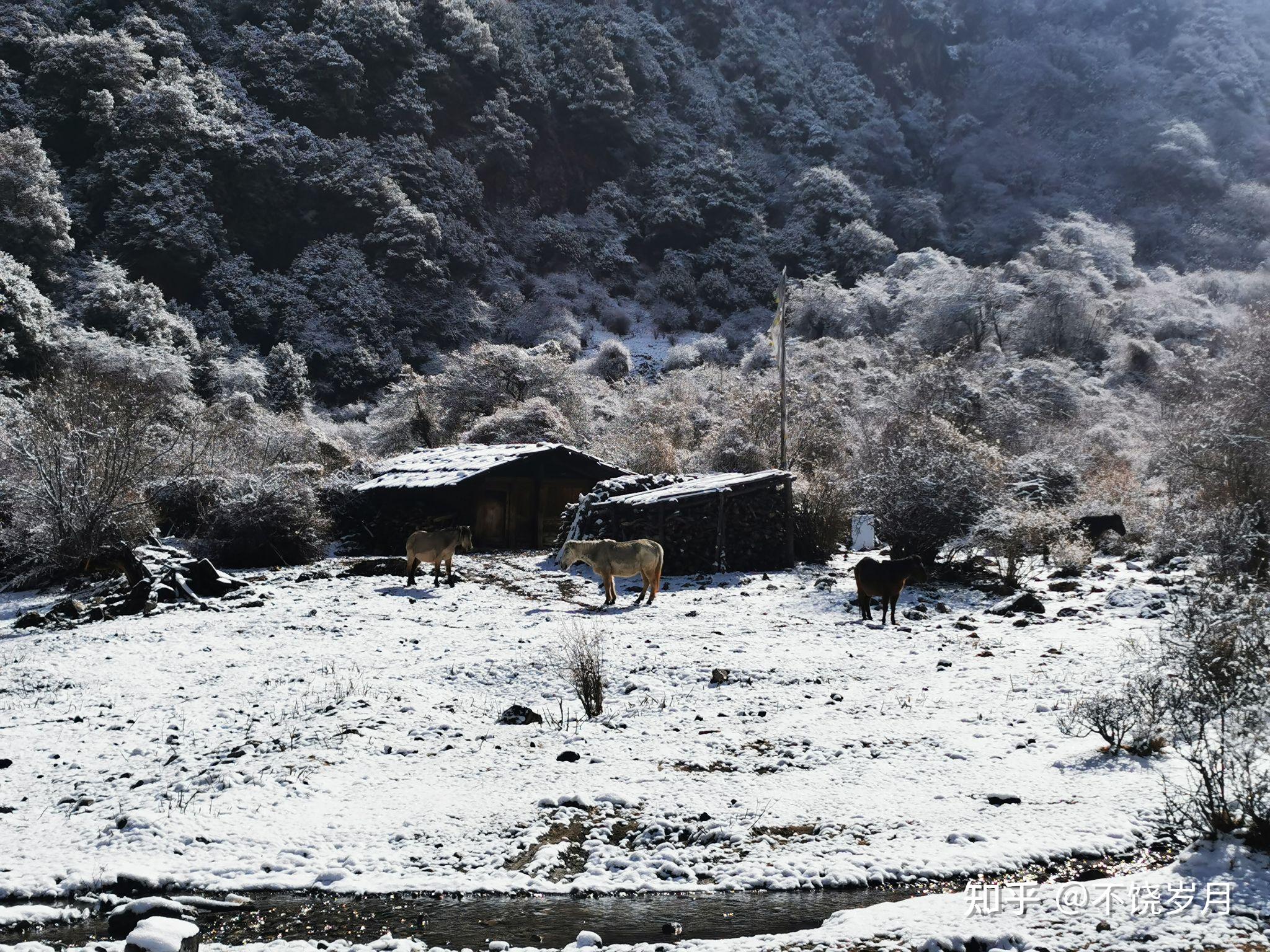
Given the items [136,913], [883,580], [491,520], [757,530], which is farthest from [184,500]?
[136,913]

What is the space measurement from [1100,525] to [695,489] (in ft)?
38.2

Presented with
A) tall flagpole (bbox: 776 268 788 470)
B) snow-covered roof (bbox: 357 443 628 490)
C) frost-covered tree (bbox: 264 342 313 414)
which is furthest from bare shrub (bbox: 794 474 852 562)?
frost-covered tree (bbox: 264 342 313 414)

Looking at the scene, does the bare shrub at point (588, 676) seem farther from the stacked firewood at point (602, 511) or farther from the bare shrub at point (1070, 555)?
the bare shrub at point (1070, 555)

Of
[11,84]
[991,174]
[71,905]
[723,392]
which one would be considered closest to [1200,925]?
[71,905]

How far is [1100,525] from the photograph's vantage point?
2445 centimetres

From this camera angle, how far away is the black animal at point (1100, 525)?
2418 cm

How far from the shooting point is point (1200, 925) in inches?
187

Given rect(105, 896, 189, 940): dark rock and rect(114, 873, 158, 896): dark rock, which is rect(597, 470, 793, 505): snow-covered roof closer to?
rect(114, 873, 158, 896): dark rock

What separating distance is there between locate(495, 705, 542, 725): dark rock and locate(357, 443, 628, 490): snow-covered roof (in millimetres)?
15389

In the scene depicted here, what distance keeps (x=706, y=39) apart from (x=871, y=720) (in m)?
104

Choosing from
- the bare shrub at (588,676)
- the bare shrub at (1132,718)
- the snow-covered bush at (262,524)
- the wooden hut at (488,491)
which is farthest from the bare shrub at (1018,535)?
the snow-covered bush at (262,524)

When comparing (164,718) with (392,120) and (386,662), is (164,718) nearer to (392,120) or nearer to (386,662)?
(386,662)

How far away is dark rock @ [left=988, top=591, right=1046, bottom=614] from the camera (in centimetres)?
1548

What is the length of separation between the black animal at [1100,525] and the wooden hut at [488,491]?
511 inches
